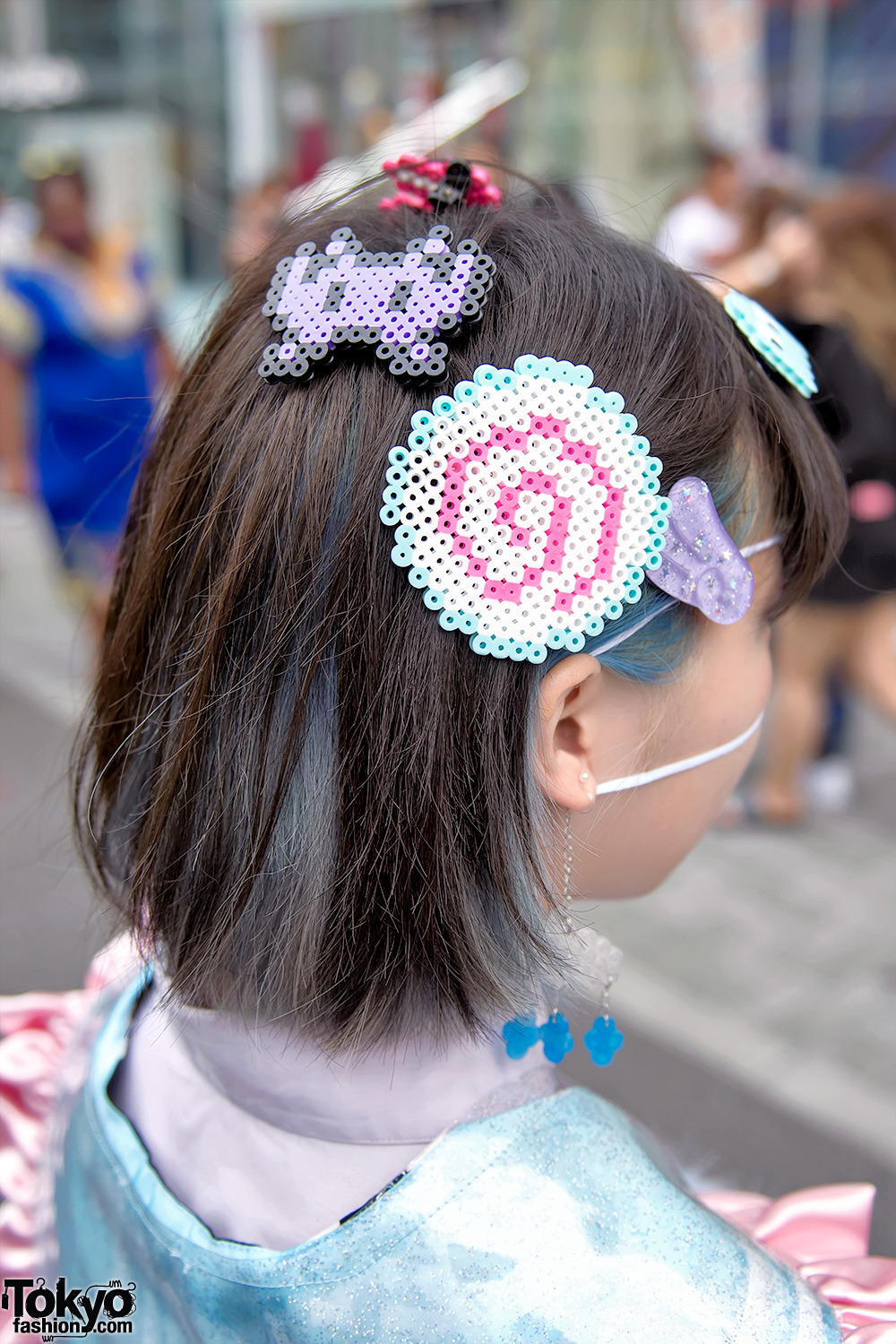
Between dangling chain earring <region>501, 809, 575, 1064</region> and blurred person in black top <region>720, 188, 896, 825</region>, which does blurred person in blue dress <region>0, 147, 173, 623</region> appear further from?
dangling chain earring <region>501, 809, 575, 1064</region>

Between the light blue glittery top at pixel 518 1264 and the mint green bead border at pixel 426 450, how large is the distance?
38 cm

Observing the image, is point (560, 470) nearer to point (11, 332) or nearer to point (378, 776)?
point (378, 776)

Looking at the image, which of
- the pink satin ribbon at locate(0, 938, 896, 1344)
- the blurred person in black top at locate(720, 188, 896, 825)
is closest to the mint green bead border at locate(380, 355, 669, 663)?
the pink satin ribbon at locate(0, 938, 896, 1344)

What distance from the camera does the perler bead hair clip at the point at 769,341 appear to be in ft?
3.15

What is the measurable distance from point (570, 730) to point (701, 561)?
0.55 feet

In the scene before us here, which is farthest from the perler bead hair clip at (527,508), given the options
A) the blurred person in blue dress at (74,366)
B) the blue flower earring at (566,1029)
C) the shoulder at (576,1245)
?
the blurred person in blue dress at (74,366)

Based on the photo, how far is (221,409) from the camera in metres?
0.87

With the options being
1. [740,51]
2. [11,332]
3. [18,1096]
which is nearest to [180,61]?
[740,51]

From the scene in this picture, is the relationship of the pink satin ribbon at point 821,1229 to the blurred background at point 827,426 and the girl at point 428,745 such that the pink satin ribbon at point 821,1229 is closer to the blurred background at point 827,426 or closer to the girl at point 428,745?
the girl at point 428,745

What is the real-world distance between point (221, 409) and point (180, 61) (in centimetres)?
1610

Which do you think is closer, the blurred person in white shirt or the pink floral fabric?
the pink floral fabric

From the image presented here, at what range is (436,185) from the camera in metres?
0.96

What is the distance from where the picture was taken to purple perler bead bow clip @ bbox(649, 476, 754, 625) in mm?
839

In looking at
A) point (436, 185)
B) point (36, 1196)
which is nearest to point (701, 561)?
point (436, 185)
